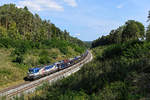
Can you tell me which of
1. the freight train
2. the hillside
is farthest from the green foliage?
the freight train

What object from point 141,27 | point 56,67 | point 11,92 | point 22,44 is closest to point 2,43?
point 22,44

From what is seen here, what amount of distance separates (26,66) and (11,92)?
44.3ft

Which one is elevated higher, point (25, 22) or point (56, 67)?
point (25, 22)

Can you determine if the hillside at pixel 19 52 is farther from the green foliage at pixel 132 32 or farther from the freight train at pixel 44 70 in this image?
the green foliage at pixel 132 32

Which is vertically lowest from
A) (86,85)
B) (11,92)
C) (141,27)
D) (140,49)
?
(11,92)

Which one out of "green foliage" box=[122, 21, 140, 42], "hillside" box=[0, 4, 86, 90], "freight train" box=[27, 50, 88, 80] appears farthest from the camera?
"green foliage" box=[122, 21, 140, 42]

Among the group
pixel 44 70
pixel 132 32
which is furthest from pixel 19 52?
pixel 132 32

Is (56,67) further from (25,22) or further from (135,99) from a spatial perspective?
(25,22)

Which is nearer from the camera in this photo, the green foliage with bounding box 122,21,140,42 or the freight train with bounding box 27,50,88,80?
the freight train with bounding box 27,50,88,80

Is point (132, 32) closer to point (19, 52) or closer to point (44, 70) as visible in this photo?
point (44, 70)

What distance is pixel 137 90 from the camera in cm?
1041

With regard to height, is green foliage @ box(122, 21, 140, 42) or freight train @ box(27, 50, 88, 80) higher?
green foliage @ box(122, 21, 140, 42)

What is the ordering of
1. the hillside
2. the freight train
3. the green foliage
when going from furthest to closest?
the green foliage → the hillside → the freight train

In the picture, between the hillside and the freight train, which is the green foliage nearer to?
the hillside
